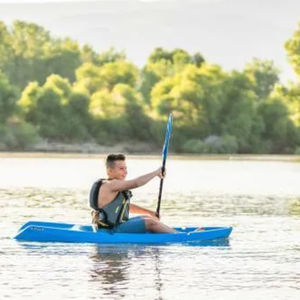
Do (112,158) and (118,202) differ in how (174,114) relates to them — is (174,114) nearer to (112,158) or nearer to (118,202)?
(118,202)

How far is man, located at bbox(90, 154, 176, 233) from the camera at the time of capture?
64.4ft

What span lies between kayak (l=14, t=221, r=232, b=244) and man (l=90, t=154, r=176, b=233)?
0.16m

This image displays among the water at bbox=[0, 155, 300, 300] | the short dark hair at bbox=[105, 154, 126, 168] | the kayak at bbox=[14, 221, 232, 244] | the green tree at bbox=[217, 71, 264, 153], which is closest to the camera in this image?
the water at bbox=[0, 155, 300, 300]

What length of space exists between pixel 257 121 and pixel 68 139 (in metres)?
15.1

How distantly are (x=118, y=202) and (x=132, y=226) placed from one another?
22.0 inches

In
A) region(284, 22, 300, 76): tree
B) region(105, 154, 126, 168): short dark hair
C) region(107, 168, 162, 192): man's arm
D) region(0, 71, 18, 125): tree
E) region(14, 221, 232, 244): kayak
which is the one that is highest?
region(284, 22, 300, 76): tree

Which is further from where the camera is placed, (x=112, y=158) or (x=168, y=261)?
(x=112, y=158)

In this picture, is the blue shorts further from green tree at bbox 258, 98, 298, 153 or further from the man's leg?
green tree at bbox 258, 98, 298, 153

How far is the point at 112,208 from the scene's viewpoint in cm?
1997

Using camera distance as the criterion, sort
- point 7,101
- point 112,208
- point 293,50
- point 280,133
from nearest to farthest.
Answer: point 112,208, point 293,50, point 280,133, point 7,101

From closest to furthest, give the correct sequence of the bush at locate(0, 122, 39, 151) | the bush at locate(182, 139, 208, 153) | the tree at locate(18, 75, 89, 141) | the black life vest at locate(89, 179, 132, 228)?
1. the black life vest at locate(89, 179, 132, 228)
2. the bush at locate(0, 122, 39, 151)
3. the bush at locate(182, 139, 208, 153)
4. the tree at locate(18, 75, 89, 141)

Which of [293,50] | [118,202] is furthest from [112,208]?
[293,50]

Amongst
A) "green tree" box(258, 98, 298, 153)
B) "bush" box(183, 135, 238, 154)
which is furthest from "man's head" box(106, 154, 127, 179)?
"green tree" box(258, 98, 298, 153)

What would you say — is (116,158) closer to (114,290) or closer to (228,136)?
(114,290)
